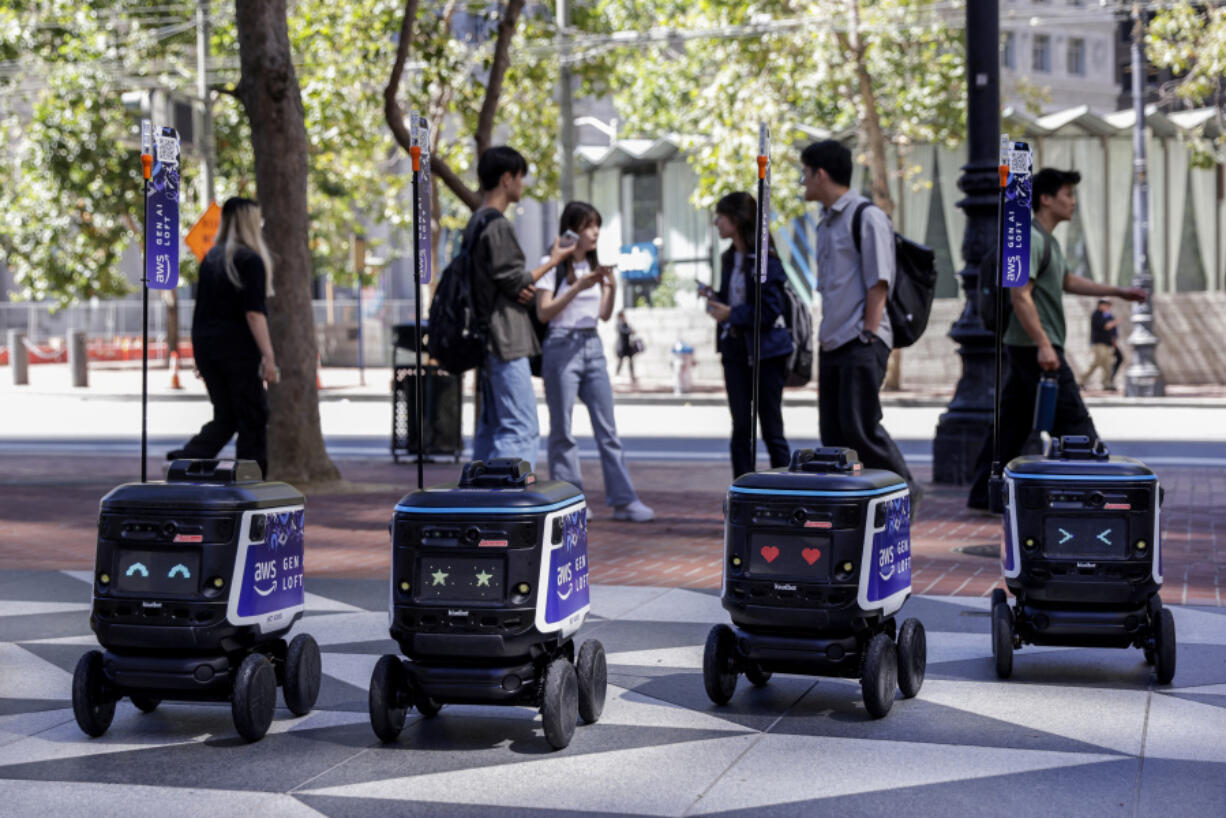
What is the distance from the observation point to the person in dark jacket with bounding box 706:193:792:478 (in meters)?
9.03

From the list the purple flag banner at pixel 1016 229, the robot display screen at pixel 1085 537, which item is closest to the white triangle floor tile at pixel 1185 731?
the robot display screen at pixel 1085 537

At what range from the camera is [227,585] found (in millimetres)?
4918

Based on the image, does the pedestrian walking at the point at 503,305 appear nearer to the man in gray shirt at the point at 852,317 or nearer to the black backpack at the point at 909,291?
the man in gray shirt at the point at 852,317

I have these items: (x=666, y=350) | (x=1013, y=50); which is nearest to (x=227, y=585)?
(x=666, y=350)

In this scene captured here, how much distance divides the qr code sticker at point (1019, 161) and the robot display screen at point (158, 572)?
3.56m

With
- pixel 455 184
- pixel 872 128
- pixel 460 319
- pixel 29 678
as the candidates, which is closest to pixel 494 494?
pixel 29 678

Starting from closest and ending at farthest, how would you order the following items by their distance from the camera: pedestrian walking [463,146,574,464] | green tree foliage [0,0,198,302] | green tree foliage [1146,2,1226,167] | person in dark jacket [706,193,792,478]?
pedestrian walking [463,146,574,464] < person in dark jacket [706,193,792,478] < green tree foliage [1146,2,1226,167] < green tree foliage [0,0,198,302]

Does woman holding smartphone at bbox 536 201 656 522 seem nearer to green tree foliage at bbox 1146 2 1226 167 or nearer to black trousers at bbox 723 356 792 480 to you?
black trousers at bbox 723 356 792 480

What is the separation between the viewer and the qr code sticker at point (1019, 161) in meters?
6.64

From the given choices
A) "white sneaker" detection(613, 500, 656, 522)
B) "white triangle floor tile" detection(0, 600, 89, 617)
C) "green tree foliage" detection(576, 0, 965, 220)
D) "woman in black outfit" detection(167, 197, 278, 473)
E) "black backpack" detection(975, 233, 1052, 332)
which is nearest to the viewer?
"white triangle floor tile" detection(0, 600, 89, 617)

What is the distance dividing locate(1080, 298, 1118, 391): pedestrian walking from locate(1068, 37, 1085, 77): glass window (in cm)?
4239

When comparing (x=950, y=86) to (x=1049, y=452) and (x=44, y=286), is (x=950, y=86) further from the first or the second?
(x=1049, y=452)

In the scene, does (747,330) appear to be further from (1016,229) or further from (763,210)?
(763,210)

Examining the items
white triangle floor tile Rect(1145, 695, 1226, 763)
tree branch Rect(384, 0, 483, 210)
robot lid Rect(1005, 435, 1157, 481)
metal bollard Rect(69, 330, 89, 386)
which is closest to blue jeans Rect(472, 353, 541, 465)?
robot lid Rect(1005, 435, 1157, 481)
